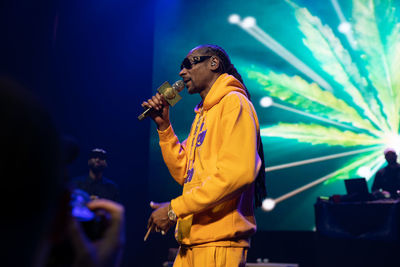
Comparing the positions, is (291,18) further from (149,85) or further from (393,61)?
(149,85)

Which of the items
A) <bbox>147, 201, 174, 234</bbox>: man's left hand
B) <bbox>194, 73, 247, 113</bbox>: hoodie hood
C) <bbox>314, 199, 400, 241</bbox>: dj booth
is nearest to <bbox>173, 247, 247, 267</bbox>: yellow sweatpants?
<bbox>147, 201, 174, 234</bbox>: man's left hand

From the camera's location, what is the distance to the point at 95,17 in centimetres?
587

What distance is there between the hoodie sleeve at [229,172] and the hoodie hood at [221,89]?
0.84ft

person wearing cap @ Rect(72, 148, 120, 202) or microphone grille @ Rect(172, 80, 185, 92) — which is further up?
microphone grille @ Rect(172, 80, 185, 92)

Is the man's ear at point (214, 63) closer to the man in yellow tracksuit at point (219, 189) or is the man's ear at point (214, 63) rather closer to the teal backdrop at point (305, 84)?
the man in yellow tracksuit at point (219, 189)

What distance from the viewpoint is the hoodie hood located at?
6.93ft

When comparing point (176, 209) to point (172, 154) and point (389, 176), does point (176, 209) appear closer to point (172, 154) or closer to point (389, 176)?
point (172, 154)

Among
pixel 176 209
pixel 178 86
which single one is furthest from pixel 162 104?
pixel 176 209

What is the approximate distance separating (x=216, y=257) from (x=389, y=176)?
3911 mm

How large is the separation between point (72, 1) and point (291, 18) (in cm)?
319

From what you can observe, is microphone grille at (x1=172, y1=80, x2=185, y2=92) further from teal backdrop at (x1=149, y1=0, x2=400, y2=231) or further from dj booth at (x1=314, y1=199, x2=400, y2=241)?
teal backdrop at (x1=149, y1=0, x2=400, y2=231)

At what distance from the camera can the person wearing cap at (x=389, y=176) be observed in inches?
192

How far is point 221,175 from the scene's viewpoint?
5.61 feet

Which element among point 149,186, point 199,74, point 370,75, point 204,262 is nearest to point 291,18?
point 370,75
